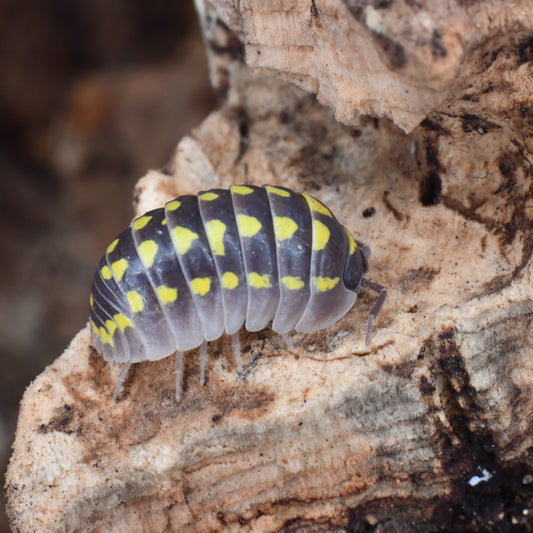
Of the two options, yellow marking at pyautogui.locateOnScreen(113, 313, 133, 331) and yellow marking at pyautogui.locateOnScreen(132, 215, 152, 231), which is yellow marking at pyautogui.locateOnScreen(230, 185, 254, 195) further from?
yellow marking at pyautogui.locateOnScreen(113, 313, 133, 331)

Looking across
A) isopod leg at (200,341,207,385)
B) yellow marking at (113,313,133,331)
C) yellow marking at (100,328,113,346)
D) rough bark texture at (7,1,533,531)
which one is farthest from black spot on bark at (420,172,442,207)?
yellow marking at (100,328,113,346)

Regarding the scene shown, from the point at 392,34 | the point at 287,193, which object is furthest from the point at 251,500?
the point at 392,34

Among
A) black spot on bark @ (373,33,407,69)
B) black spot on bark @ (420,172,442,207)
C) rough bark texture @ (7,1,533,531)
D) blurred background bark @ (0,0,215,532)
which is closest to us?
black spot on bark @ (373,33,407,69)

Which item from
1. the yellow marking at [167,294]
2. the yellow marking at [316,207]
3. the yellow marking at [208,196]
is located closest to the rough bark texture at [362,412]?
the yellow marking at [167,294]

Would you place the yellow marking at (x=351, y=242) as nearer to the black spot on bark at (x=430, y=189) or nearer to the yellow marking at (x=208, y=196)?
the black spot on bark at (x=430, y=189)

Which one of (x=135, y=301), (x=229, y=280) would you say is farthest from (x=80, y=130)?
(x=229, y=280)

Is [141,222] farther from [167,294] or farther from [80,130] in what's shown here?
[80,130]
